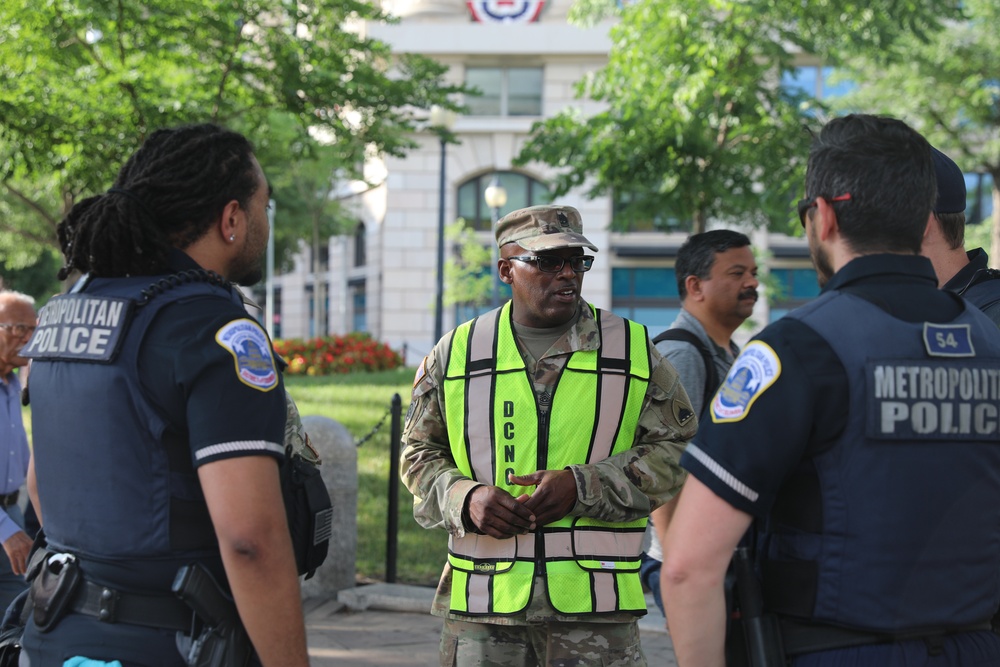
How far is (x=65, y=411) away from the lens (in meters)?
2.50

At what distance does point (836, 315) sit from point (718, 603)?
2.15ft

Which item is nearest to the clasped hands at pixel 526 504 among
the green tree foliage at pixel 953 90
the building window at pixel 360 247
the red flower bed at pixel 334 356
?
the red flower bed at pixel 334 356

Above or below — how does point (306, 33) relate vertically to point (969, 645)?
above

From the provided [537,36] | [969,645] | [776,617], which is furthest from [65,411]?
[537,36]

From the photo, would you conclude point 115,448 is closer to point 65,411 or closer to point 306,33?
point 65,411

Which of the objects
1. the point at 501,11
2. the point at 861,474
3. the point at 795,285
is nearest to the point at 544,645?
the point at 861,474

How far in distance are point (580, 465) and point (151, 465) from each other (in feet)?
5.07

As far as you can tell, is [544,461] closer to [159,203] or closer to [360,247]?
[159,203]

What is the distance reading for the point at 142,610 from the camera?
2.45 metres

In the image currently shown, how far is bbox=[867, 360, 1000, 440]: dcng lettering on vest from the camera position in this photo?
2.23 m

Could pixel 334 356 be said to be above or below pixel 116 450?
above

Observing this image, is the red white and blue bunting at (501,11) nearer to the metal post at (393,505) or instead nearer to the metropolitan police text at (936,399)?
the metal post at (393,505)

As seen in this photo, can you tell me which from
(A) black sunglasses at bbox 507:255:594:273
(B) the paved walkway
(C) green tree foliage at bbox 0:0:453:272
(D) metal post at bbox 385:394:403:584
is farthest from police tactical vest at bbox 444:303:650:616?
(C) green tree foliage at bbox 0:0:453:272

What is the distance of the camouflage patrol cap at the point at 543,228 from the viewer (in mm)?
3893
